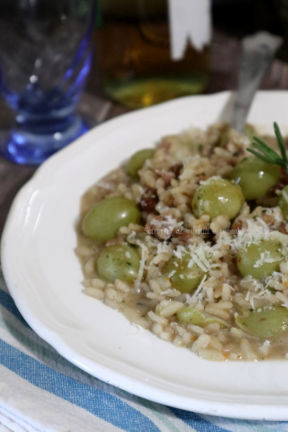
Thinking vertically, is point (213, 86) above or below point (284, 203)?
below

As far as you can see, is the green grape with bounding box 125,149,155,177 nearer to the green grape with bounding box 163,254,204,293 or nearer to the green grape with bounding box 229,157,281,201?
the green grape with bounding box 229,157,281,201

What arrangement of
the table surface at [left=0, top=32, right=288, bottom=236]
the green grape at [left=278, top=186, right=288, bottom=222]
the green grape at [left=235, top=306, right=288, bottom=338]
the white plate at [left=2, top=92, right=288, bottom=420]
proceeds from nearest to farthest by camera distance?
1. the white plate at [left=2, top=92, right=288, bottom=420]
2. the green grape at [left=235, top=306, right=288, bottom=338]
3. the green grape at [left=278, top=186, right=288, bottom=222]
4. the table surface at [left=0, top=32, right=288, bottom=236]

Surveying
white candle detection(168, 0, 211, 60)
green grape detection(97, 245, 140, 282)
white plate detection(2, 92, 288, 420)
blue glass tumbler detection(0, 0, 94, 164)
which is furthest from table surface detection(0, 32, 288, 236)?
green grape detection(97, 245, 140, 282)

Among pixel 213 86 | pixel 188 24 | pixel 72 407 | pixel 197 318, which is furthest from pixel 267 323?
pixel 213 86

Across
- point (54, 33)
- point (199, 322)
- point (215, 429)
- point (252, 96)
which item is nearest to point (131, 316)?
point (199, 322)

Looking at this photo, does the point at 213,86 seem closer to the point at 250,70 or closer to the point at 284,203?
the point at 250,70

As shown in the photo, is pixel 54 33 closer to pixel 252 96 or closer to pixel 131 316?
pixel 252 96

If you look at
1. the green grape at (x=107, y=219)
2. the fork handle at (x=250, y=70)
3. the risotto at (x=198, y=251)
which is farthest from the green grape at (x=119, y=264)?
the fork handle at (x=250, y=70)
